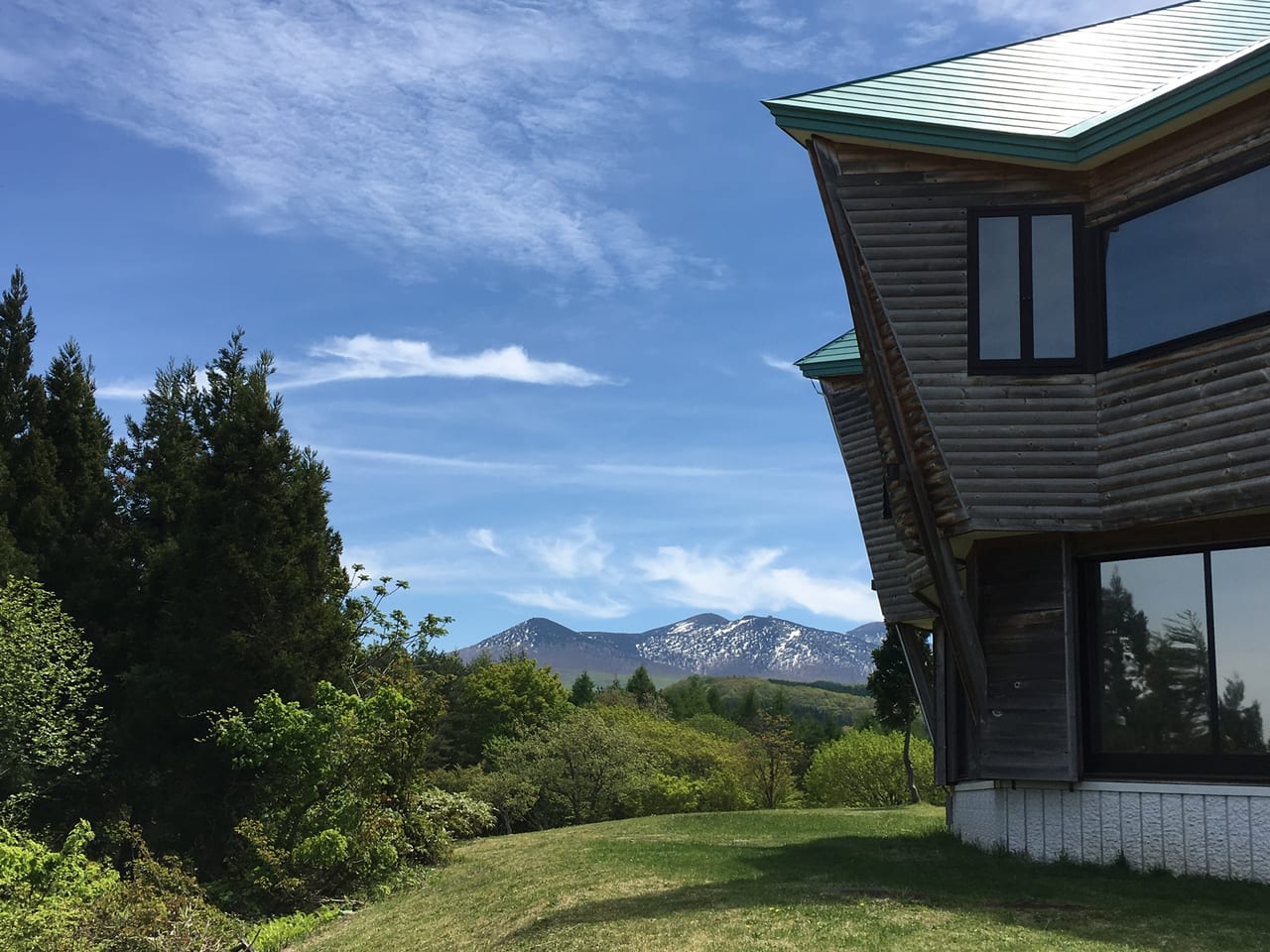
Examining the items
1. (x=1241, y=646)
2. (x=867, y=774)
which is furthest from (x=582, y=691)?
(x=1241, y=646)

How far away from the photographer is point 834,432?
22.0 metres

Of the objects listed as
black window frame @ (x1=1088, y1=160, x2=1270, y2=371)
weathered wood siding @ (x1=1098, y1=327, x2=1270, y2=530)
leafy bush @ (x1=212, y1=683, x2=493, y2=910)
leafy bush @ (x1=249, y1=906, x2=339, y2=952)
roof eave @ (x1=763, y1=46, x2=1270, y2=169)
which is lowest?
leafy bush @ (x1=249, y1=906, x2=339, y2=952)

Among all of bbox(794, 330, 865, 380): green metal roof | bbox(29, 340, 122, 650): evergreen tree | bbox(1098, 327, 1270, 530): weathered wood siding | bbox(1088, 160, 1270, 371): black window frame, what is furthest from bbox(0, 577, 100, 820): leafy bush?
bbox(1088, 160, 1270, 371): black window frame

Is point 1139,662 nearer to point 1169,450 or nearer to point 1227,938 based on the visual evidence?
point 1169,450

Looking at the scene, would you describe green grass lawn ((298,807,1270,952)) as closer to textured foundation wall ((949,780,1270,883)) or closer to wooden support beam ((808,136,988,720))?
textured foundation wall ((949,780,1270,883))

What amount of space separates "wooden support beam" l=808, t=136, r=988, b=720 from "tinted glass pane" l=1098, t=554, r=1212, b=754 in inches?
56.7

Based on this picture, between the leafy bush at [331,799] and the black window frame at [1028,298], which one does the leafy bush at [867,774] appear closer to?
the leafy bush at [331,799]

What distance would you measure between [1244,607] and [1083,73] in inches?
264

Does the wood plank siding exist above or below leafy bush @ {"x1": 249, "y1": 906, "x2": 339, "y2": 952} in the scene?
above

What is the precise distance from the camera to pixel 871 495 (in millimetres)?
21016

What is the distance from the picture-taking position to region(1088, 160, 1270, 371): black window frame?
38.2 ft

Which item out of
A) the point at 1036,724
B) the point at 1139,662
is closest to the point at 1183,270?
the point at 1139,662

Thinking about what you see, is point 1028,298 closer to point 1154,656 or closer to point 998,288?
point 998,288

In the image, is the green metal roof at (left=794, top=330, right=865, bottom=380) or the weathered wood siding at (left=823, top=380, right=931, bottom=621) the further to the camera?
the green metal roof at (left=794, top=330, right=865, bottom=380)
